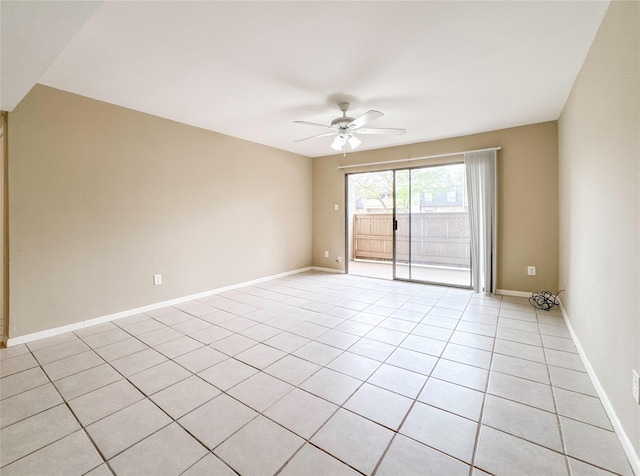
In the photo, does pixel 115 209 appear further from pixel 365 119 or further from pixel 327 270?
pixel 327 270

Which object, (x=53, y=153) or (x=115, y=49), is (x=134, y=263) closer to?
(x=53, y=153)

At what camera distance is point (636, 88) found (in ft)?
4.34

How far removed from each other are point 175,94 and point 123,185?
1.22 m

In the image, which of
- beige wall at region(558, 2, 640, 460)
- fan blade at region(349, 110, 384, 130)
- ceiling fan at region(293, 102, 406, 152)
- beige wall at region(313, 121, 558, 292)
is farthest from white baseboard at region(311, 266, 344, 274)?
beige wall at region(558, 2, 640, 460)

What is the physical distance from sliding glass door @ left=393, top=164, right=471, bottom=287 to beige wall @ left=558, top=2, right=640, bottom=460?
1.99 metres

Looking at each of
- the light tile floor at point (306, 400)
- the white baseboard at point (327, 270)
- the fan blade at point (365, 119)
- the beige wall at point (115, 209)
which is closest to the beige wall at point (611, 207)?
the light tile floor at point (306, 400)

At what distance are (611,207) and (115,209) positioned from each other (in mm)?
4333

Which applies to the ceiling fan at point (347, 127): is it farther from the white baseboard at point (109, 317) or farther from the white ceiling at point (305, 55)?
the white baseboard at point (109, 317)

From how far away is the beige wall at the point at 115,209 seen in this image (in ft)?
8.68

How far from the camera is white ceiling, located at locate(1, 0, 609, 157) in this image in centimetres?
171

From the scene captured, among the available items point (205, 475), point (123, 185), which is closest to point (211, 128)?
point (123, 185)

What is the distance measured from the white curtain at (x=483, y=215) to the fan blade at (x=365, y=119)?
2125mm

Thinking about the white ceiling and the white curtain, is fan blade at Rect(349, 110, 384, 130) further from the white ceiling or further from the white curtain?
the white curtain

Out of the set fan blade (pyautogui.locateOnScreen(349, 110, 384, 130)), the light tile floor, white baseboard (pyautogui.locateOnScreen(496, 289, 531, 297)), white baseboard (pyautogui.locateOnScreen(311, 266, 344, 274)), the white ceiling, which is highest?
the white ceiling
